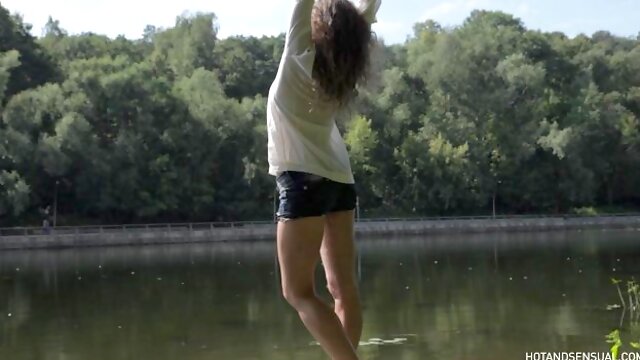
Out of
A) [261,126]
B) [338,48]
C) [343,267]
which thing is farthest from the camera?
[261,126]

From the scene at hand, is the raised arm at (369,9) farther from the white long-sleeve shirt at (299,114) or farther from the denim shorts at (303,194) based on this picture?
the denim shorts at (303,194)

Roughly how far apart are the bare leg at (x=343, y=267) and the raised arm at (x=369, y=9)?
55 cm

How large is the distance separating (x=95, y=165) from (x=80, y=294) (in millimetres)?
16720

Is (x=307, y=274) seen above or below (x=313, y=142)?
below

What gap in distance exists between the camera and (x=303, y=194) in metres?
2.54

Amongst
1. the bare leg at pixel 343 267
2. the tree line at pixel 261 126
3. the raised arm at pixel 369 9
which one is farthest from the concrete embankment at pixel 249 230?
the raised arm at pixel 369 9

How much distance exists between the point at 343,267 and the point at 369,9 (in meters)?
0.73

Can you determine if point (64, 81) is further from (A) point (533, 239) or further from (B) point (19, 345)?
(B) point (19, 345)

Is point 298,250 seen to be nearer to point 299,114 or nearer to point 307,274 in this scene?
point 307,274

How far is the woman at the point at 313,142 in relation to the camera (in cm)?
254

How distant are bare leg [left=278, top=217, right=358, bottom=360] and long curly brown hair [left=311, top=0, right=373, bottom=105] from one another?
36 centimetres

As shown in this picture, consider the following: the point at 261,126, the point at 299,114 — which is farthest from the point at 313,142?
the point at 261,126

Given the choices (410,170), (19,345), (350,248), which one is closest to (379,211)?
(410,170)

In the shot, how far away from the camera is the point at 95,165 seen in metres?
34.8
